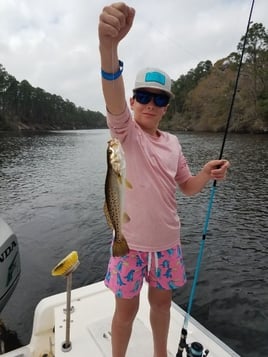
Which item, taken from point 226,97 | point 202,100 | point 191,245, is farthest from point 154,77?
point 202,100

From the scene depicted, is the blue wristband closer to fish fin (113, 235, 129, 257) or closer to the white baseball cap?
the white baseball cap

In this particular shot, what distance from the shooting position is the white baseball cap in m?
1.97

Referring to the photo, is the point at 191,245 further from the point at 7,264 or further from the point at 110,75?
the point at 110,75

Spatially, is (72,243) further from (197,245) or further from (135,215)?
(135,215)

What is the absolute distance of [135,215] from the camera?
2.07 metres

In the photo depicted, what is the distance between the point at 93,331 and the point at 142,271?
114 cm

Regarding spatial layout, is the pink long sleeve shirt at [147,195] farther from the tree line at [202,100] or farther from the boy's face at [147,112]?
the tree line at [202,100]

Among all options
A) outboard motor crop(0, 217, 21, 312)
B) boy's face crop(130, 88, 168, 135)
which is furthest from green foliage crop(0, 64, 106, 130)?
boy's face crop(130, 88, 168, 135)

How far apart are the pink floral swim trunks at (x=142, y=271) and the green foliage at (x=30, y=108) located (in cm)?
7750

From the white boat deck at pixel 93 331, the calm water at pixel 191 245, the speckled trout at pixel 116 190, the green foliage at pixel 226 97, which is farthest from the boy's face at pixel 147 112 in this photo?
the green foliage at pixel 226 97

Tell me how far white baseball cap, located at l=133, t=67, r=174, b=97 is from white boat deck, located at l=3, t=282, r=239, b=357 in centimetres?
211

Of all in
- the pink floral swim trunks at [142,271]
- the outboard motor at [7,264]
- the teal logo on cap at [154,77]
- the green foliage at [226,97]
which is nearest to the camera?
the teal logo on cap at [154,77]

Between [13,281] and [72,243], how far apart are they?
396cm

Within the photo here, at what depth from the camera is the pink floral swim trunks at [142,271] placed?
2086mm
